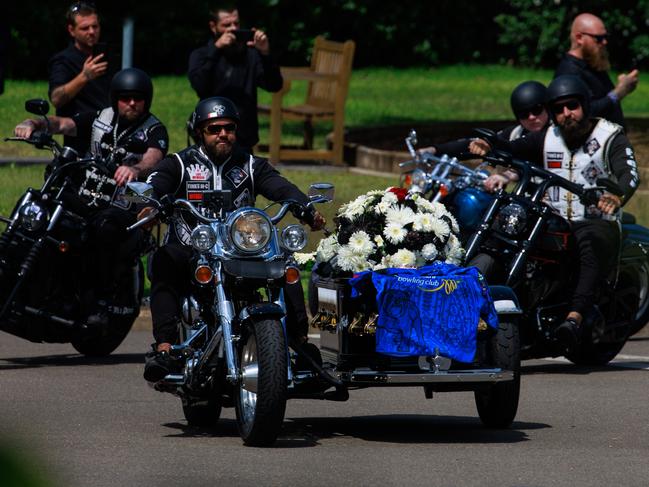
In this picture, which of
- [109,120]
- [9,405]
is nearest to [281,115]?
[109,120]

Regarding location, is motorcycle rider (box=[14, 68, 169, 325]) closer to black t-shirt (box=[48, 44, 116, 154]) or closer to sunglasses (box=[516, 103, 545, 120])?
black t-shirt (box=[48, 44, 116, 154])

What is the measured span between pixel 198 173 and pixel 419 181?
3358 mm

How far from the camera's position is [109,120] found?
9.26m

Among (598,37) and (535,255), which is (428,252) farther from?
(598,37)

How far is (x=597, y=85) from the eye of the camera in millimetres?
10930

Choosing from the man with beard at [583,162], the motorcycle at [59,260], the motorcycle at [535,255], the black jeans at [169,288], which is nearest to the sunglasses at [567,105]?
the man with beard at [583,162]

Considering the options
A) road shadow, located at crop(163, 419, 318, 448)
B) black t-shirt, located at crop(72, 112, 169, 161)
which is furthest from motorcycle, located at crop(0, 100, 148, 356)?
road shadow, located at crop(163, 419, 318, 448)

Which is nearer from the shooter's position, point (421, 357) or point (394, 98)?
point (421, 357)

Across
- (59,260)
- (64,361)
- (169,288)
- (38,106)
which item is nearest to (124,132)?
(38,106)

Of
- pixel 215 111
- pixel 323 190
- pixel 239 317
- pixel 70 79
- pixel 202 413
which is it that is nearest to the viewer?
pixel 239 317

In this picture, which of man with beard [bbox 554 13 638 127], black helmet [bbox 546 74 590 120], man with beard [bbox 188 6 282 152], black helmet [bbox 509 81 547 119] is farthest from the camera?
man with beard [bbox 188 6 282 152]

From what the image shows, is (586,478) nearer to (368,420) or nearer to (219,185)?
(368,420)

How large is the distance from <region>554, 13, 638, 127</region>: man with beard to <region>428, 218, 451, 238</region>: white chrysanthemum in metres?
3.97

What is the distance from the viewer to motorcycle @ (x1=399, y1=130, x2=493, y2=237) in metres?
9.15
